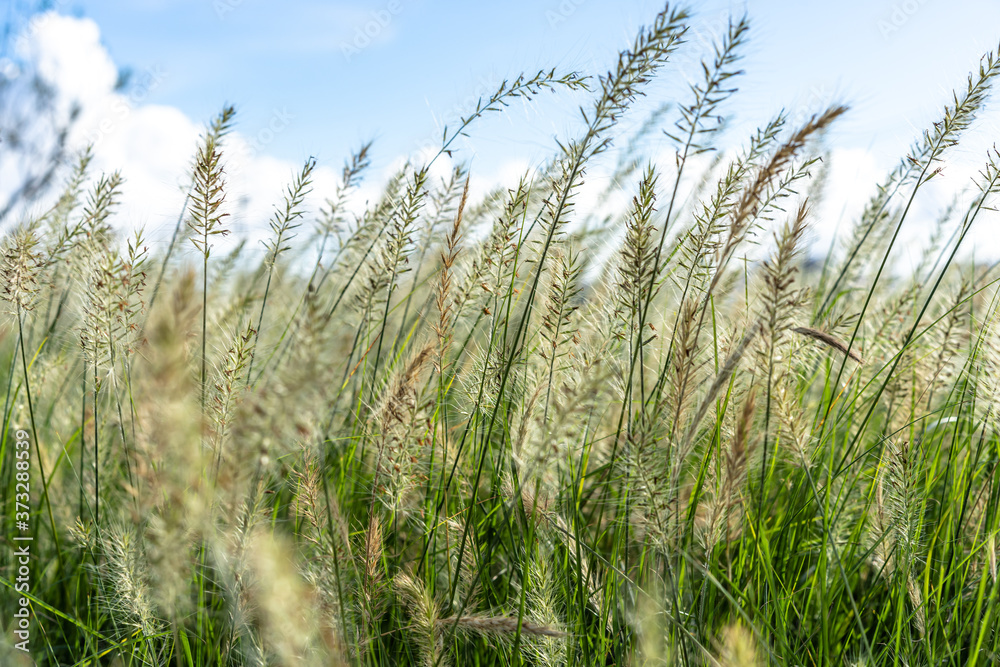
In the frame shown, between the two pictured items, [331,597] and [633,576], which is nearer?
[331,597]

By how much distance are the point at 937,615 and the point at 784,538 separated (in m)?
0.38

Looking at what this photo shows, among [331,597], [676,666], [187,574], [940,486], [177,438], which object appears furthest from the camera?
[940,486]

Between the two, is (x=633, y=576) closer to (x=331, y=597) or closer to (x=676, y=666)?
(x=676, y=666)

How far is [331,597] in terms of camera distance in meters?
1.37

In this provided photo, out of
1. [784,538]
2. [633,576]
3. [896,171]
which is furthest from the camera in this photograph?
[896,171]

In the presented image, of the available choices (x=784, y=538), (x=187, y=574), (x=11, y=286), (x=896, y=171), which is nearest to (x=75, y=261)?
(x=11, y=286)

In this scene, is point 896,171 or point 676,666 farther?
point 896,171

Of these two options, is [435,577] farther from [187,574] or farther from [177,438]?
[177,438]

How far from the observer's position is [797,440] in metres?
1.37

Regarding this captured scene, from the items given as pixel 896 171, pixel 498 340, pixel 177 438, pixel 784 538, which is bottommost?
pixel 784 538

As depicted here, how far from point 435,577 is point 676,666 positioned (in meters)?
0.69

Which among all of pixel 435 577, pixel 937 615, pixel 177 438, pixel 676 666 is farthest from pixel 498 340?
pixel 937 615

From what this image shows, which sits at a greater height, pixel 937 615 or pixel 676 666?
pixel 937 615

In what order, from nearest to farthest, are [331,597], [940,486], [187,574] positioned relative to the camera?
[187,574] → [331,597] → [940,486]
